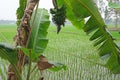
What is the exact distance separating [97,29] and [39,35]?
11.1 inches

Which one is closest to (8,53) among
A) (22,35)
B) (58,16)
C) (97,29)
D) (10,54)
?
(10,54)

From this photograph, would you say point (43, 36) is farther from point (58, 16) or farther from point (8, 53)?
point (8, 53)

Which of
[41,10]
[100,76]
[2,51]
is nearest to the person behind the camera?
[2,51]

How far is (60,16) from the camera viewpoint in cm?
132

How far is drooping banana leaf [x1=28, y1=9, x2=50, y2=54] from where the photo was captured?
1.39m

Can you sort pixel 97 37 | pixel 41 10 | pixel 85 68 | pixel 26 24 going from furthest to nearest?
1. pixel 85 68
2. pixel 41 10
3. pixel 97 37
4. pixel 26 24

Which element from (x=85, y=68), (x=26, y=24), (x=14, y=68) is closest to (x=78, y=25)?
(x=26, y=24)

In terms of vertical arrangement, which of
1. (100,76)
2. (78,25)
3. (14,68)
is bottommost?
(100,76)

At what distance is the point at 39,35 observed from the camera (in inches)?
56.5

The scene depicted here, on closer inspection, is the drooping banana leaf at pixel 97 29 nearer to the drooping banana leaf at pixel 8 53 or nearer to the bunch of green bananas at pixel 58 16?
the bunch of green bananas at pixel 58 16

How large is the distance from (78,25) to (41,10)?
0.74 feet

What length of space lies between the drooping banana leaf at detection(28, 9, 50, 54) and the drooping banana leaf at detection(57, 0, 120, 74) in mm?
165

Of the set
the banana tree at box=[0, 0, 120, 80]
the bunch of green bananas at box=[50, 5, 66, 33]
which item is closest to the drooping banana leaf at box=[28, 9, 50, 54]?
the banana tree at box=[0, 0, 120, 80]

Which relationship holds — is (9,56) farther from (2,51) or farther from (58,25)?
(58,25)
